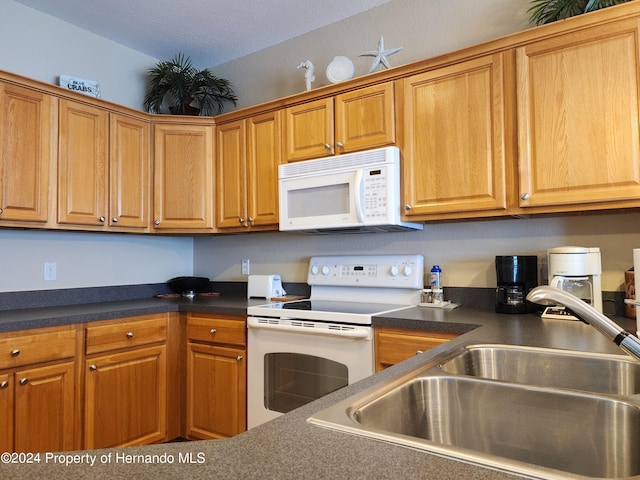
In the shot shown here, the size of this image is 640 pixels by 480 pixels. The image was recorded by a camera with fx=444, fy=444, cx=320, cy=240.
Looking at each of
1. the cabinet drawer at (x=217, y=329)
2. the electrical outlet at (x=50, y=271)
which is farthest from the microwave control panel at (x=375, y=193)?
the electrical outlet at (x=50, y=271)

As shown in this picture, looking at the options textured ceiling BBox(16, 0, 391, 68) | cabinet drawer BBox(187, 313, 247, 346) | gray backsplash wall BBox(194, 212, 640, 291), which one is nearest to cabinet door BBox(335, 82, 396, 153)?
gray backsplash wall BBox(194, 212, 640, 291)

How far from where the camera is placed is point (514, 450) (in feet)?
3.05

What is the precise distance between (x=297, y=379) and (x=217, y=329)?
1.96ft

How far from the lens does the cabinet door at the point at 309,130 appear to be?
251 centimetres

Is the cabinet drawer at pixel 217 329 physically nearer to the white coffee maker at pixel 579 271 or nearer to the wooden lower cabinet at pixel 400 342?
the wooden lower cabinet at pixel 400 342

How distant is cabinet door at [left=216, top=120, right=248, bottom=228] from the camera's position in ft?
9.51

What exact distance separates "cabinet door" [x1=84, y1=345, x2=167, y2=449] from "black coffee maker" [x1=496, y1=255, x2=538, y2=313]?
1.89 meters

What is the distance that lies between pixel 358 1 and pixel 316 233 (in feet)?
4.71

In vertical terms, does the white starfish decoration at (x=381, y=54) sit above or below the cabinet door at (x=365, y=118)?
above

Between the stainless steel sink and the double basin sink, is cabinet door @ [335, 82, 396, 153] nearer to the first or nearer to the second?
the stainless steel sink

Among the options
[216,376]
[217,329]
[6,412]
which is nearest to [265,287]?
[217,329]

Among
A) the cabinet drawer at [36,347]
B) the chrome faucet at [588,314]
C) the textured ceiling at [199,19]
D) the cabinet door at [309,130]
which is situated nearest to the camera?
the chrome faucet at [588,314]

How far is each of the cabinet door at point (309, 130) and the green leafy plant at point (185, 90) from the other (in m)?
0.84

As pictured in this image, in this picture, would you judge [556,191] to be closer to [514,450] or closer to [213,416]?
[514,450]
